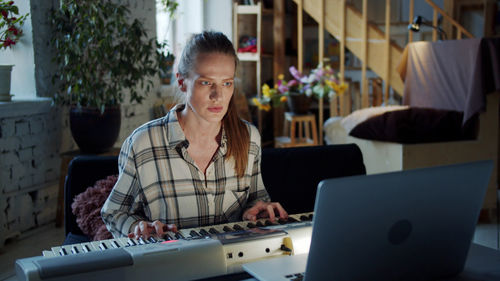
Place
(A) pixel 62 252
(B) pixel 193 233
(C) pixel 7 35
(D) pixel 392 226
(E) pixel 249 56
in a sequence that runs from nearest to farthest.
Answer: (D) pixel 392 226
(A) pixel 62 252
(B) pixel 193 233
(C) pixel 7 35
(E) pixel 249 56

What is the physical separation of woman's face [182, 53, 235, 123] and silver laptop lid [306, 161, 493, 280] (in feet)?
2.18

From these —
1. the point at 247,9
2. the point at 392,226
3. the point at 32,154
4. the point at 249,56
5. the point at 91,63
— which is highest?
the point at 247,9

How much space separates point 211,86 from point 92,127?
1958mm

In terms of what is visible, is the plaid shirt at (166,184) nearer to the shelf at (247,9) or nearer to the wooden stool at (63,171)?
the wooden stool at (63,171)

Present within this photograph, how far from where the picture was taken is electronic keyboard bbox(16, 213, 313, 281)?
855mm

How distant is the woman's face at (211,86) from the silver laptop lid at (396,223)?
66 cm

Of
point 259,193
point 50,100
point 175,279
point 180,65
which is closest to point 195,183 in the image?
point 259,193

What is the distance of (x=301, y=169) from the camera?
193 cm

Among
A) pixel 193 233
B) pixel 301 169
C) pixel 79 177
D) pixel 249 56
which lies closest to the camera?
pixel 193 233

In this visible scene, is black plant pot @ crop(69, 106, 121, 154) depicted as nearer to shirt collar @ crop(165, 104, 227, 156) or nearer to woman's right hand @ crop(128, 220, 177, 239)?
shirt collar @ crop(165, 104, 227, 156)

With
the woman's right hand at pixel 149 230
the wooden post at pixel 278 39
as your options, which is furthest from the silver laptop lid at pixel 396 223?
the wooden post at pixel 278 39

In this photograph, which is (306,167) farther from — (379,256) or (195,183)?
(379,256)

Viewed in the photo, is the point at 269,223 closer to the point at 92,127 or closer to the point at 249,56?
the point at 92,127

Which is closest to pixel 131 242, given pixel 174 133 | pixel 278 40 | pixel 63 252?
pixel 63 252
